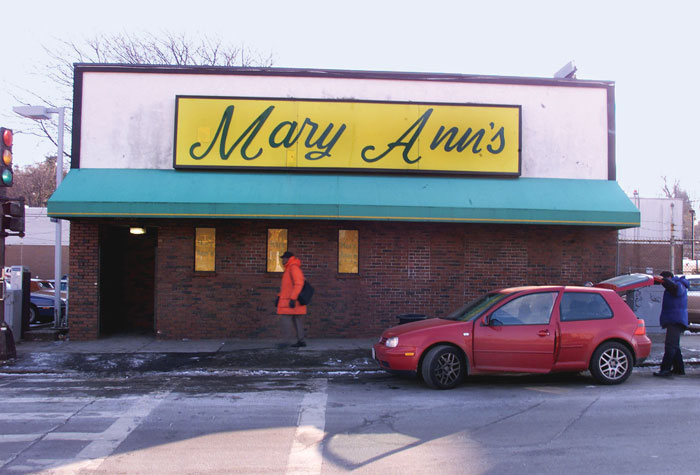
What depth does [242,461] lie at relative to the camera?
524 centimetres

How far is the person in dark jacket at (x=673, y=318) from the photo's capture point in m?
9.05

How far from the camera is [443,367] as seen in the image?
807 centimetres

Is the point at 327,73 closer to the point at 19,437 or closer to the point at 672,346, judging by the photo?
the point at 672,346

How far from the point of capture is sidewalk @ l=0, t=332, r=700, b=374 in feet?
32.0

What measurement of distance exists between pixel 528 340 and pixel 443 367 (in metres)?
1.26

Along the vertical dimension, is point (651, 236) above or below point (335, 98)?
below

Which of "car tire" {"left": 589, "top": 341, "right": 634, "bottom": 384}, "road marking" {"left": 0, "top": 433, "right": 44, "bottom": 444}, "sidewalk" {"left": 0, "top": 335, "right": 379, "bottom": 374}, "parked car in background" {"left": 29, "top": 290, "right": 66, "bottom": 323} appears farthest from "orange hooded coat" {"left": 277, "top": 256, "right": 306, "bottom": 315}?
"parked car in background" {"left": 29, "top": 290, "right": 66, "bottom": 323}

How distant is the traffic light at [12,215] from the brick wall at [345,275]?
189 centimetres

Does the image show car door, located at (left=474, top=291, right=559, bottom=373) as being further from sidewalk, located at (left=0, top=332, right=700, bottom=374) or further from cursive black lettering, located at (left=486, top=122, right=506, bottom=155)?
cursive black lettering, located at (left=486, top=122, right=506, bottom=155)

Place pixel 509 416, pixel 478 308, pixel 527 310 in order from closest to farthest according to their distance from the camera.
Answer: pixel 509 416
pixel 527 310
pixel 478 308

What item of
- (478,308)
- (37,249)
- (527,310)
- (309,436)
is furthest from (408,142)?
(37,249)

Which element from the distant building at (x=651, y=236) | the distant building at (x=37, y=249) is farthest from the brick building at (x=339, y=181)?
the distant building at (x=37, y=249)

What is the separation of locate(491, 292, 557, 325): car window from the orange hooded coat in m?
4.50

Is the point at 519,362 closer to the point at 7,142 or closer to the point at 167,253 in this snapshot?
the point at 167,253
